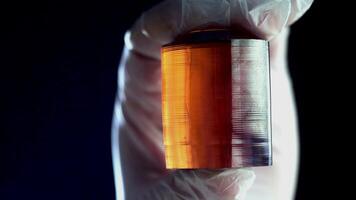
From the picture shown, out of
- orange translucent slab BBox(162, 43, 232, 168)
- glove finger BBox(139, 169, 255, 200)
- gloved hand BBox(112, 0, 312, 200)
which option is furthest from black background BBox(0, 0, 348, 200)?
orange translucent slab BBox(162, 43, 232, 168)

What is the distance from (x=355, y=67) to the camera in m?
1.39

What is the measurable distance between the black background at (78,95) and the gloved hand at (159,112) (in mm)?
74

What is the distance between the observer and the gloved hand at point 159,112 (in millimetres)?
1092

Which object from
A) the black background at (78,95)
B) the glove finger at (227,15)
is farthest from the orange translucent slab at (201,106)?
the black background at (78,95)

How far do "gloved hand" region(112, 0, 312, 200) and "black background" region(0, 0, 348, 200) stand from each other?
0.07 metres

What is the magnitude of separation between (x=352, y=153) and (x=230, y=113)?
49 cm

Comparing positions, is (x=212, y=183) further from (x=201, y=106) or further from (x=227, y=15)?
(x=227, y=15)

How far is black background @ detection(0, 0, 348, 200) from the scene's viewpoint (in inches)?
52.7

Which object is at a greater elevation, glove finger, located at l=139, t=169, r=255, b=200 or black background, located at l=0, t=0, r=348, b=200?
black background, located at l=0, t=0, r=348, b=200

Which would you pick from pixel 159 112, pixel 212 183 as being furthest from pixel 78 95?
pixel 212 183

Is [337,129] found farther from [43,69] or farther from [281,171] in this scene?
[43,69]

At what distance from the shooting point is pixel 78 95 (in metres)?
1.37

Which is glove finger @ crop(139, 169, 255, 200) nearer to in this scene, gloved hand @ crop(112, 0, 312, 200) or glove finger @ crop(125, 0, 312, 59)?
gloved hand @ crop(112, 0, 312, 200)

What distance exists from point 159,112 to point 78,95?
20 centimetres
